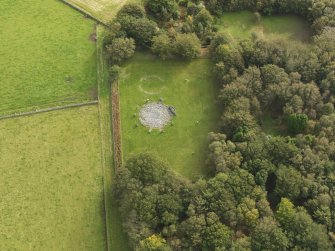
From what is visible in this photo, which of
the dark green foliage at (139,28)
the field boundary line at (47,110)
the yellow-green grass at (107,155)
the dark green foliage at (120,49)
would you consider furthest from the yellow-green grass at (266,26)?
the field boundary line at (47,110)

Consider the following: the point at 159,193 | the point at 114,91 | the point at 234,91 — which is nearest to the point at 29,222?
the point at 159,193

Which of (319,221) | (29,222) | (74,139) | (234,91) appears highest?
(234,91)

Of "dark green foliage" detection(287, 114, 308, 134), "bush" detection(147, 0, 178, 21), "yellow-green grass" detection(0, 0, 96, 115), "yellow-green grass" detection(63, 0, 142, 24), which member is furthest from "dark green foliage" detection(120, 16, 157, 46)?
"dark green foliage" detection(287, 114, 308, 134)

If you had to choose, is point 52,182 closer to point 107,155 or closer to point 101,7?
point 107,155

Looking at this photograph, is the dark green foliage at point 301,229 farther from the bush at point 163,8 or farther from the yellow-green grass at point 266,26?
the bush at point 163,8

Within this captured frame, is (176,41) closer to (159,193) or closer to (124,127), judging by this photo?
(124,127)

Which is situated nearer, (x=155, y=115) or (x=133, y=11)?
(x=155, y=115)

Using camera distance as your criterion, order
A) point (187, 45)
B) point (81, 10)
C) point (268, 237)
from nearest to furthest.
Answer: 1. point (268, 237)
2. point (187, 45)
3. point (81, 10)

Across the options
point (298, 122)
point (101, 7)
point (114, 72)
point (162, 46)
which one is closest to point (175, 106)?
point (162, 46)
